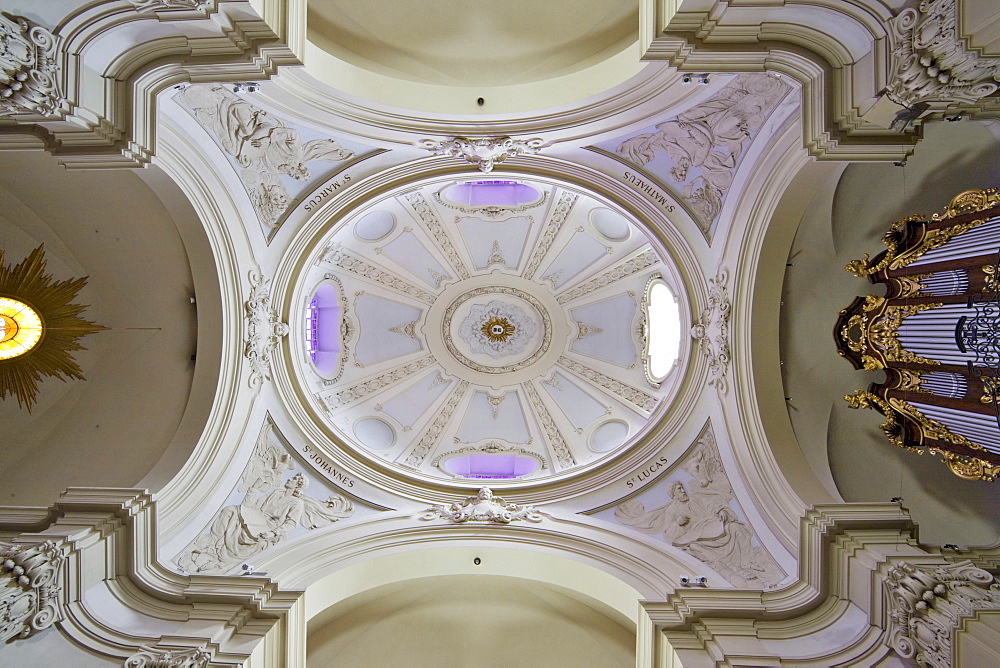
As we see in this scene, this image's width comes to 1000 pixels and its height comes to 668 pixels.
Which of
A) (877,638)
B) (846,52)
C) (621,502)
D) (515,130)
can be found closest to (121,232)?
(515,130)

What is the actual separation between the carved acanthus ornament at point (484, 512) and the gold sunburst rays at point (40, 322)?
220 inches

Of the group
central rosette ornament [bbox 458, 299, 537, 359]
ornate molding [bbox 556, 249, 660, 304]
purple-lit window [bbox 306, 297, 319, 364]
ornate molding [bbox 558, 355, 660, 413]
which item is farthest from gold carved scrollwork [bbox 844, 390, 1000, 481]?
purple-lit window [bbox 306, 297, 319, 364]

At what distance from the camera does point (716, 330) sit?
8.97 m

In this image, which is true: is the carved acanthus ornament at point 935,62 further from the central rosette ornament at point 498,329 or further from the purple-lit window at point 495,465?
the central rosette ornament at point 498,329

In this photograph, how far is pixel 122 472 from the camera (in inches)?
364

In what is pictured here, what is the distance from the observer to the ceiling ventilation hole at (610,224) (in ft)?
41.1

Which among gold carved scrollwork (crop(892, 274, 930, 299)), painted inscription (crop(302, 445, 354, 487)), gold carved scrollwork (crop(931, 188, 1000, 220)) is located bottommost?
painted inscription (crop(302, 445, 354, 487))

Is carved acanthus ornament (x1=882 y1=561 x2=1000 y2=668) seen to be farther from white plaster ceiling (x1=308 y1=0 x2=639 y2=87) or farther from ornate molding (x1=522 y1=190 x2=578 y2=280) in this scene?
ornate molding (x1=522 y1=190 x2=578 y2=280)

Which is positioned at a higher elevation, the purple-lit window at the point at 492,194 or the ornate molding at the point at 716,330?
the purple-lit window at the point at 492,194

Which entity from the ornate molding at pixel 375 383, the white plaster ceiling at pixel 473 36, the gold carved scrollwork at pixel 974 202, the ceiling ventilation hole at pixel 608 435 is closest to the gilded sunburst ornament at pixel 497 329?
the ornate molding at pixel 375 383

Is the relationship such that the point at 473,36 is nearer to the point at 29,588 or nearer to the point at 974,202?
the point at 974,202

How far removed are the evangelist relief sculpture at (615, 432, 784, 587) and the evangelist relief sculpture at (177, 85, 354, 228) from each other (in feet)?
23.3

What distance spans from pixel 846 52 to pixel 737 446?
5.22m

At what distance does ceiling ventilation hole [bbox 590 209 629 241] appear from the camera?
12531 mm
